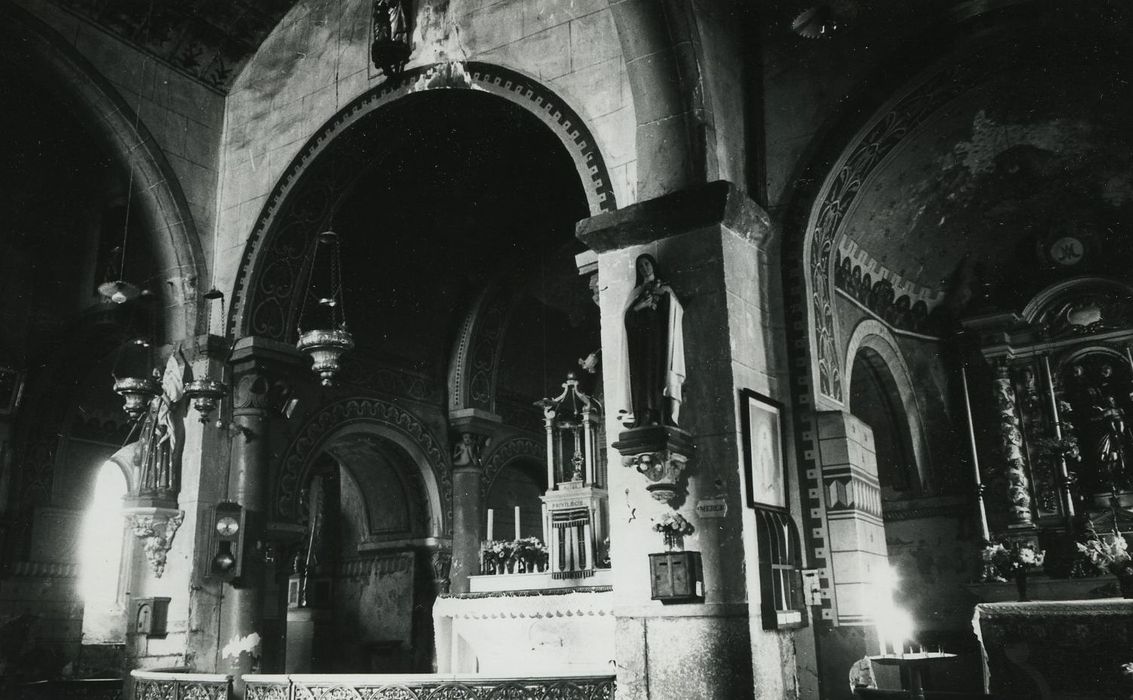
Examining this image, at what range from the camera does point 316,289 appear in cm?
1099

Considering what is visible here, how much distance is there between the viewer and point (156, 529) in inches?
354

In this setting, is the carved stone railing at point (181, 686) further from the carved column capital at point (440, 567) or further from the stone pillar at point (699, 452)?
the carved column capital at point (440, 567)

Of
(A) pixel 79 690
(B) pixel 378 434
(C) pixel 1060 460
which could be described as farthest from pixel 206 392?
(C) pixel 1060 460

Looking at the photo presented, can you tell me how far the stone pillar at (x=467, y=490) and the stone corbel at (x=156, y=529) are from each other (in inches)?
146

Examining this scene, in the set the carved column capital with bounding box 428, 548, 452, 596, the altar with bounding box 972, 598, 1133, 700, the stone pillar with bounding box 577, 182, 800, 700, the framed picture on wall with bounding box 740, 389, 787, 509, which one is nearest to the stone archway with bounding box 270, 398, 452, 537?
the carved column capital with bounding box 428, 548, 452, 596

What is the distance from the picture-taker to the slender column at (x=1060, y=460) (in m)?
9.71

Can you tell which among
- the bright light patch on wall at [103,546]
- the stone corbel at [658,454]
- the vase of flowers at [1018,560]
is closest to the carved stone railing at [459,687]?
the stone corbel at [658,454]

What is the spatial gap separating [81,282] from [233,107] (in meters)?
3.34

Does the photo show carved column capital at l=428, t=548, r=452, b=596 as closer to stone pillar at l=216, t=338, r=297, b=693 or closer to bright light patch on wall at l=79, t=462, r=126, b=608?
stone pillar at l=216, t=338, r=297, b=693

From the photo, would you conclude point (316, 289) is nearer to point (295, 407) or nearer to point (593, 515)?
point (295, 407)

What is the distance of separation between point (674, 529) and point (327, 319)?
6660 mm

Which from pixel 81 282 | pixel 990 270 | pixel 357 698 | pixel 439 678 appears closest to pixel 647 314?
pixel 439 678

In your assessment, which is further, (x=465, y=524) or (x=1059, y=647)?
(x=465, y=524)

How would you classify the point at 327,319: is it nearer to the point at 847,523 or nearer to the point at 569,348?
the point at 569,348
